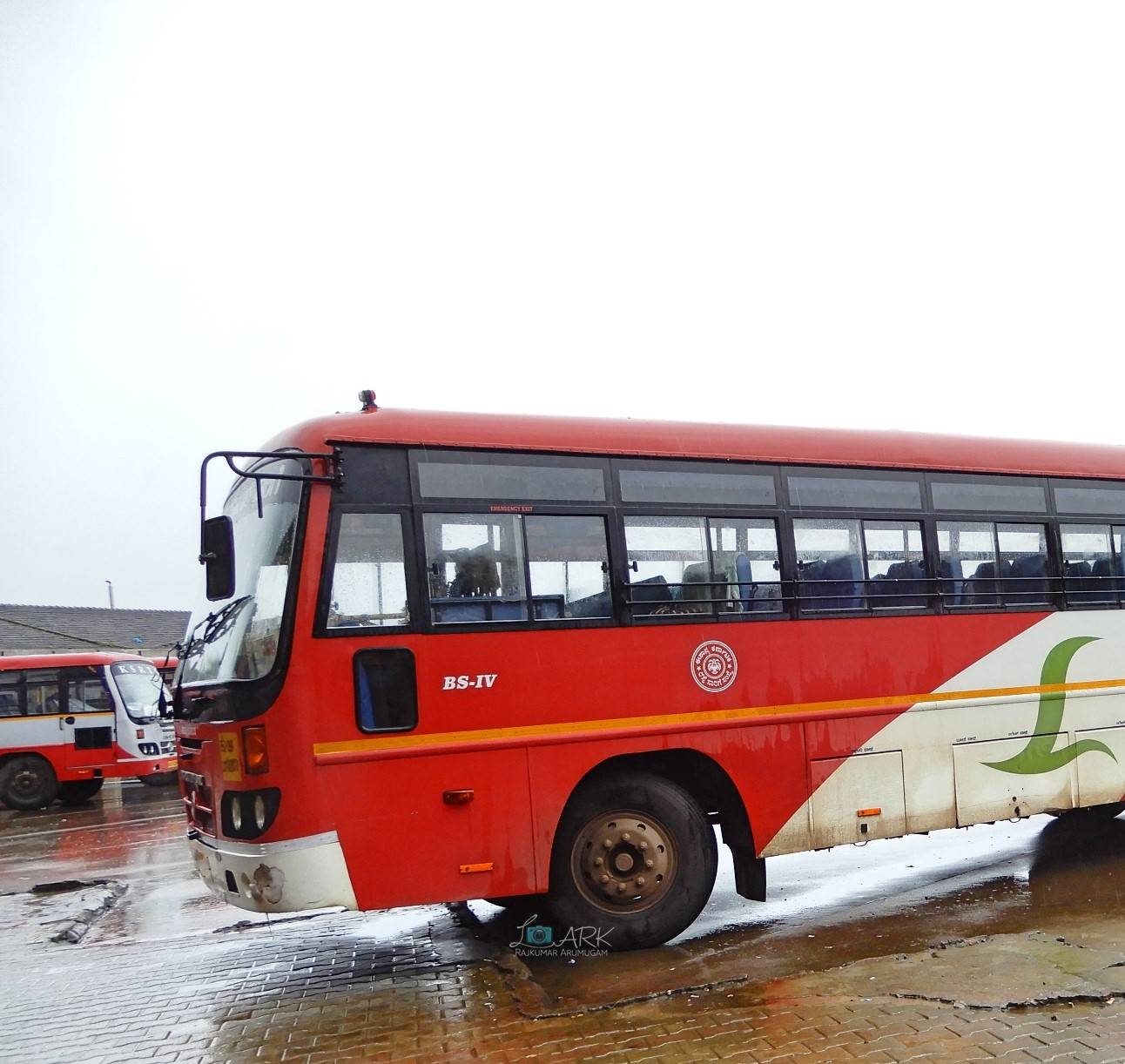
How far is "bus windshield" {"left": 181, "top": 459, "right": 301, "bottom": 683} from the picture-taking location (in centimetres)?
628

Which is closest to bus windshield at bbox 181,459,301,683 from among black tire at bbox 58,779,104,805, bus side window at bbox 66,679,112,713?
bus side window at bbox 66,679,112,713

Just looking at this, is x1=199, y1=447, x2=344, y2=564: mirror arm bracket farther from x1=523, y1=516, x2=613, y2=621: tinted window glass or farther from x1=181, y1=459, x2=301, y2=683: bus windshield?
x1=523, y1=516, x2=613, y2=621: tinted window glass

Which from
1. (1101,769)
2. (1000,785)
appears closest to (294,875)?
(1000,785)

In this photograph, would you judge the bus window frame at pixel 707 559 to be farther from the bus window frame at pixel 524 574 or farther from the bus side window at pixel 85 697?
the bus side window at pixel 85 697

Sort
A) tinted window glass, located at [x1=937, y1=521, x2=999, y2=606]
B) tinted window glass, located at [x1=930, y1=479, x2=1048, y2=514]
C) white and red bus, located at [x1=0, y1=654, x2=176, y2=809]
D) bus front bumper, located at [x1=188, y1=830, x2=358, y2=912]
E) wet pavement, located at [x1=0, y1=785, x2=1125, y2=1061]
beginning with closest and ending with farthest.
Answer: wet pavement, located at [x1=0, y1=785, x2=1125, y2=1061], bus front bumper, located at [x1=188, y1=830, x2=358, y2=912], tinted window glass, located at [x1=937, y1=521, x2=999, y2=606], tinted window glass, located at [x1=930, y1=479, x2=1048, y2=514], white and red bus, located at [x1=0, y1=654, x2=176, y2=809]

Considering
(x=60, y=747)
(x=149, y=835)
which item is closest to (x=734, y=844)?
(x=149, y=835)

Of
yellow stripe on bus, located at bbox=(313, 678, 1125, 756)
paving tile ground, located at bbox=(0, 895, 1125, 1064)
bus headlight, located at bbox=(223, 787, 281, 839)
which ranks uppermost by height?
yellow stripe on bus, located at bbox=(313, 678, 1125, 756)

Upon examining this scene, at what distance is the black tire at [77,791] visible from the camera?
21.4 meters

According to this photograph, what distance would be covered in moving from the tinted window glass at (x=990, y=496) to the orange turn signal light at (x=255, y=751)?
5.04m

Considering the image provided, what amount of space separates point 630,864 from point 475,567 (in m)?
2.05

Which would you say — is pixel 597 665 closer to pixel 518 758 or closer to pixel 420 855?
pixel 518 758

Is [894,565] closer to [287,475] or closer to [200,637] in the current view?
[287,475]

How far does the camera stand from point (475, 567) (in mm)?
6727

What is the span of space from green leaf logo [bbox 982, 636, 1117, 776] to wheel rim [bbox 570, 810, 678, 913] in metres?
2.84
